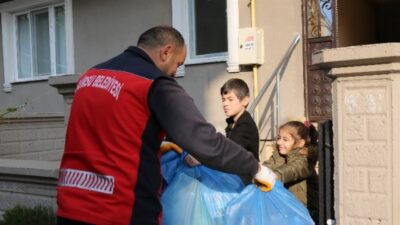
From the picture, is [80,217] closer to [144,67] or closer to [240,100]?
[144,67]

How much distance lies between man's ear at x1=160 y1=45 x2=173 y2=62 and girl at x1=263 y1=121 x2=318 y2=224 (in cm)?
119

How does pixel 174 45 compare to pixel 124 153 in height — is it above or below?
above

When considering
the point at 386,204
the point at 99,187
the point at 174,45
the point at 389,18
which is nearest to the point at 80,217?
the point at 99,187

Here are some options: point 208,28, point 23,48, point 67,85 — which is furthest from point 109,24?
point 67,85

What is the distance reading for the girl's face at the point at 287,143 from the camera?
3732mm

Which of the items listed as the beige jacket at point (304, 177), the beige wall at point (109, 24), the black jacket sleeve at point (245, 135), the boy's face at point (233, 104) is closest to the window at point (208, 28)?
the beige wall at point (109, 24)

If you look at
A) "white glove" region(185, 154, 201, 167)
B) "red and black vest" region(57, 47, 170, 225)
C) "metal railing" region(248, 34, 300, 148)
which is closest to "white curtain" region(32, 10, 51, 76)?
"metal railing" region(248, 34, 300, 148)

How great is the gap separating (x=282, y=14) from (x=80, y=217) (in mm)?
4696

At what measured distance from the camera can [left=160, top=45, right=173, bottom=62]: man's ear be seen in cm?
262

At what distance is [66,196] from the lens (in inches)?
100

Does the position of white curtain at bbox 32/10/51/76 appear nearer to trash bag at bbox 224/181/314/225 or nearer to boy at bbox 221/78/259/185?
boy at bbox 221/78/259/185

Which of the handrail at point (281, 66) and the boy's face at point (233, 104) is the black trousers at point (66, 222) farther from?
the handrail at point (281, 66)

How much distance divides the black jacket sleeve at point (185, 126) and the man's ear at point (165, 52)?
0.20m

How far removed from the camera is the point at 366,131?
120 inches
